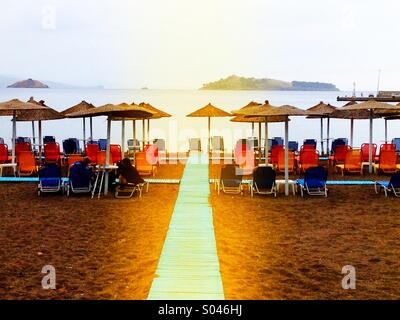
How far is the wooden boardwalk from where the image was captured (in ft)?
19.7

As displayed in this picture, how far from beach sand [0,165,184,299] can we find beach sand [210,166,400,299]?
44.0 inches

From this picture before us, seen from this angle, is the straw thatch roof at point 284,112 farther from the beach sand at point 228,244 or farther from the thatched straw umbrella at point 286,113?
the beach sand at point 228,244

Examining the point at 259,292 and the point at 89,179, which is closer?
the point at 259,292

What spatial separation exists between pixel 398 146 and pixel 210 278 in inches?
760

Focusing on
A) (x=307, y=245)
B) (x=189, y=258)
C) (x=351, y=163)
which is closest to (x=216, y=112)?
(x=351, y=163)

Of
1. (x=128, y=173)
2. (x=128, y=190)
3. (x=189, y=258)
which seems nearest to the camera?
(x=189, y=258)

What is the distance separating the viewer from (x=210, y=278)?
6480 millimetres

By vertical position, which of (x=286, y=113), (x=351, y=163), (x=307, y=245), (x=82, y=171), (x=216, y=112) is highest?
(x=216, y=112)

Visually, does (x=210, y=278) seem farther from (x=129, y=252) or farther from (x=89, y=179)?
(x=89, y=179)

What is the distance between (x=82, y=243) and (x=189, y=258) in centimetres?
209

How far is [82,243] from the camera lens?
28.1 feet

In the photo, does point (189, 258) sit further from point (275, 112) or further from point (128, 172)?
point (275, 112)
